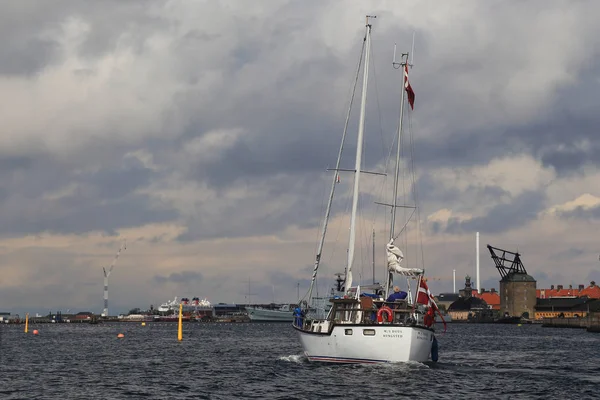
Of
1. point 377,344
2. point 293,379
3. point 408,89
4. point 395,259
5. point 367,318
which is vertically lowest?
point 293,379

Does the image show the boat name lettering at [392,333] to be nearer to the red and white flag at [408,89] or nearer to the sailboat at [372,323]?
the sailboat at [372,323]

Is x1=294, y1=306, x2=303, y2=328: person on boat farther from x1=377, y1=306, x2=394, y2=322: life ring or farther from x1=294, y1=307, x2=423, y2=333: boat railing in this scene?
x1=377, y1=306, x2=394, y2=322: life ring

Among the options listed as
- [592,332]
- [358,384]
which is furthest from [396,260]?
[592,332]

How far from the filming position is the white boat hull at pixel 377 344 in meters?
54.0

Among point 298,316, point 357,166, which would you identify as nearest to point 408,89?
point 357,166

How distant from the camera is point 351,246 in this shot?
204 ft

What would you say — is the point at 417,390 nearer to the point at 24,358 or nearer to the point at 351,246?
the point at 351,246

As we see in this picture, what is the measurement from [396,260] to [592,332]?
429ft

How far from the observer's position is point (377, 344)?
5428 centimetres

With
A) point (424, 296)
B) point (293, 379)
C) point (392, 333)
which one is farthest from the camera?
point (424, 296)

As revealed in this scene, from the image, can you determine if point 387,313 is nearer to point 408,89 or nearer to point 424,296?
point 424,296

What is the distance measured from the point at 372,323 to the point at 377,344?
1366 millimetres

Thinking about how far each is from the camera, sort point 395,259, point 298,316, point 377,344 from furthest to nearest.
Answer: point 298,316 < point 395,259 < point 377,344

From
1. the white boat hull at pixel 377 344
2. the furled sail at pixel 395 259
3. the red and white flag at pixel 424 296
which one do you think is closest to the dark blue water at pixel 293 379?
the white boat hull at pixel 377 344
